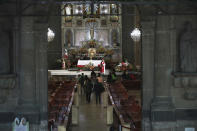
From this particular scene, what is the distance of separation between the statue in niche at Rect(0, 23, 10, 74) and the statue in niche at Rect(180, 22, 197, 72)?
22.7 ft

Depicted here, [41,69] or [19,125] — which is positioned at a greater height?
[41,69]

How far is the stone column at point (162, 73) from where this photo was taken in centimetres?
1333

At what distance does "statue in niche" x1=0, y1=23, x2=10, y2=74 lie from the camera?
531 inches

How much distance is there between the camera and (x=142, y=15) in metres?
13.2

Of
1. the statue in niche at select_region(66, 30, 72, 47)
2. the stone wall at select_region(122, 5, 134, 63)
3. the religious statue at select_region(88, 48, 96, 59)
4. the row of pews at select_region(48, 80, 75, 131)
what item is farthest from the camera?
the statue in niche at select_region(66, 30, 72, 47)

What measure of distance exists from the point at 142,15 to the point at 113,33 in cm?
3056

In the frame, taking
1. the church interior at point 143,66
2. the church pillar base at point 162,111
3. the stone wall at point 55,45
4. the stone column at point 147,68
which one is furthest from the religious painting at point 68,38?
the church pillar base at point 162,111

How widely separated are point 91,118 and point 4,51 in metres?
5.96

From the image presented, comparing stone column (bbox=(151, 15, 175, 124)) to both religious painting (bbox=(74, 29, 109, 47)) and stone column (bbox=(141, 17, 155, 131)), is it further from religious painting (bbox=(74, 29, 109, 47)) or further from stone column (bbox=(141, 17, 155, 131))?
religious painting (bbox=(74, 29, 109, 47))

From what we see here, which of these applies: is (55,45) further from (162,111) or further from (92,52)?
(162,111)

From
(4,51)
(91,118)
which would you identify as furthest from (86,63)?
(4,51)

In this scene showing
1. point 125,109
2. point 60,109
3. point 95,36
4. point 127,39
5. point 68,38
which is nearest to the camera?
point 125,109

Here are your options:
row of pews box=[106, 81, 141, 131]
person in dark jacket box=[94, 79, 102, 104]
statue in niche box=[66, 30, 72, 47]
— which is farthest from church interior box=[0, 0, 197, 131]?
statue in niche box=[66, 30, 72, 47]

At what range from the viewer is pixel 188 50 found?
13641mm
